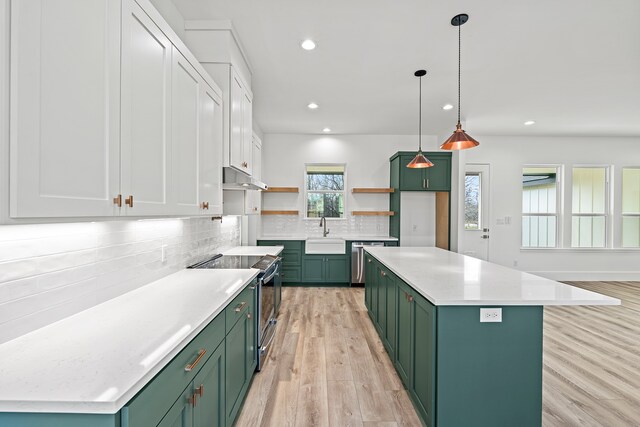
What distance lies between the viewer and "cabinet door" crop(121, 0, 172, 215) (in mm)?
1263

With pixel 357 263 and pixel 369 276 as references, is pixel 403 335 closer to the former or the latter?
pixel 369 276

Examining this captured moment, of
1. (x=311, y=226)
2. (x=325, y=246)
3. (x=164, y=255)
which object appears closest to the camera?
(x=164, y=255)

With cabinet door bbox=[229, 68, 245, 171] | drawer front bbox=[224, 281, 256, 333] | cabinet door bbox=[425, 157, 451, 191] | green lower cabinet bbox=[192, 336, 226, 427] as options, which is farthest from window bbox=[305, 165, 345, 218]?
green lower cabinet bbox=[192, 336, 226, 427]

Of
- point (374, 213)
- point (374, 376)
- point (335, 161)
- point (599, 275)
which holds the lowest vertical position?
point (374, 376)

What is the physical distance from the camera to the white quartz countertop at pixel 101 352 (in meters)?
0.78

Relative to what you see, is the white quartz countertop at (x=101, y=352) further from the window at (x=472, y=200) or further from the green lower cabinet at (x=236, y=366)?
the window at (x=472, y=200)

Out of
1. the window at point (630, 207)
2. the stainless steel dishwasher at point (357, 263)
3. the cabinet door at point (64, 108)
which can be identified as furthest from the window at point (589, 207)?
the cabinet door at point (64, 108)

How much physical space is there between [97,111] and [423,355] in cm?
204

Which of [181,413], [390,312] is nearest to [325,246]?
[390,312]

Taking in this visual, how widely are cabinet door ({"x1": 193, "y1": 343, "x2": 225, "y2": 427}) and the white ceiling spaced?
249 cm

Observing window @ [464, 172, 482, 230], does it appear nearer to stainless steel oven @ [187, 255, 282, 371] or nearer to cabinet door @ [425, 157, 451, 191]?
cabinet door @ [425, 157, 451, 191]

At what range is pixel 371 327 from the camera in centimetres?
349

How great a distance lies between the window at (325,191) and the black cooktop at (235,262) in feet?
9.18

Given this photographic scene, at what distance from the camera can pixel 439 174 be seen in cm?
543
